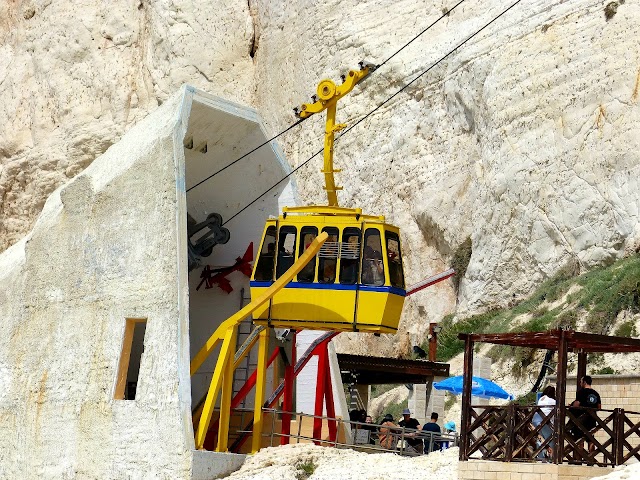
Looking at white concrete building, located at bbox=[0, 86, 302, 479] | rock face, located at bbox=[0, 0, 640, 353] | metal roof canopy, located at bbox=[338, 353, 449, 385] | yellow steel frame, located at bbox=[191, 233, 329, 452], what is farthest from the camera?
rock face, located at bbox=[0, 0, 640, 353]

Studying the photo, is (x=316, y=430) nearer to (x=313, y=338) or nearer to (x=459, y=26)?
(x=313, y=338)

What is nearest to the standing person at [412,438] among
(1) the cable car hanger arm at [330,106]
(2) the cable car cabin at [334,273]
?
(2) the cable car cabin at [334,273]

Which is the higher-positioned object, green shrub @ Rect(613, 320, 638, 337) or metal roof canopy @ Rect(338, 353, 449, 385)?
green shrub @ Rect(613, 320, 638, 337)

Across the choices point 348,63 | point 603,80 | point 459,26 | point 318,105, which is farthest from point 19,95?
point 318,105

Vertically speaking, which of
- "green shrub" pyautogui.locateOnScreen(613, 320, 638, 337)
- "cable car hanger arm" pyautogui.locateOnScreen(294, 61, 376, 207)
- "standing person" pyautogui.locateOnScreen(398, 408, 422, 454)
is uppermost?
"cable car hanger arm" pyautogui.locateOnScreen(294, 61, 376, 207)

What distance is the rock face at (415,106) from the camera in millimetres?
32719

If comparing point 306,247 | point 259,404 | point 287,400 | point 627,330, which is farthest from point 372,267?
point 627,330

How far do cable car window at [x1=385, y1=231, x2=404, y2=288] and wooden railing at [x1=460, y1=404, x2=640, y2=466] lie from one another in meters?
4.83

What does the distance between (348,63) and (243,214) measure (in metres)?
19.7

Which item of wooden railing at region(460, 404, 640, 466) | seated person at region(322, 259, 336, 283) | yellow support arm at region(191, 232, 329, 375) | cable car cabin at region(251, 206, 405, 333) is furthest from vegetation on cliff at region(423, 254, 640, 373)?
wooden railing at region(460, 404, 640, 466)

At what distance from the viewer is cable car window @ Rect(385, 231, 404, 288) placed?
21.4m

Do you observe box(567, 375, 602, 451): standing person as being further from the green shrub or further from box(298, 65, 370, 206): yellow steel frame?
the green shrub

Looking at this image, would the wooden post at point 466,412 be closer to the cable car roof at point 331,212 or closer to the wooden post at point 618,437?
the wooden post at point 618,437

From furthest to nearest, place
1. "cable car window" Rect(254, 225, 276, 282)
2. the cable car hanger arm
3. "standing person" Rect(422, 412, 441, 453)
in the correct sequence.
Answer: the cable car hanger arm
"cable car window" Rect(254, 225, 276, 282)
"standing person" Rect(422, 412, 441, 453)
